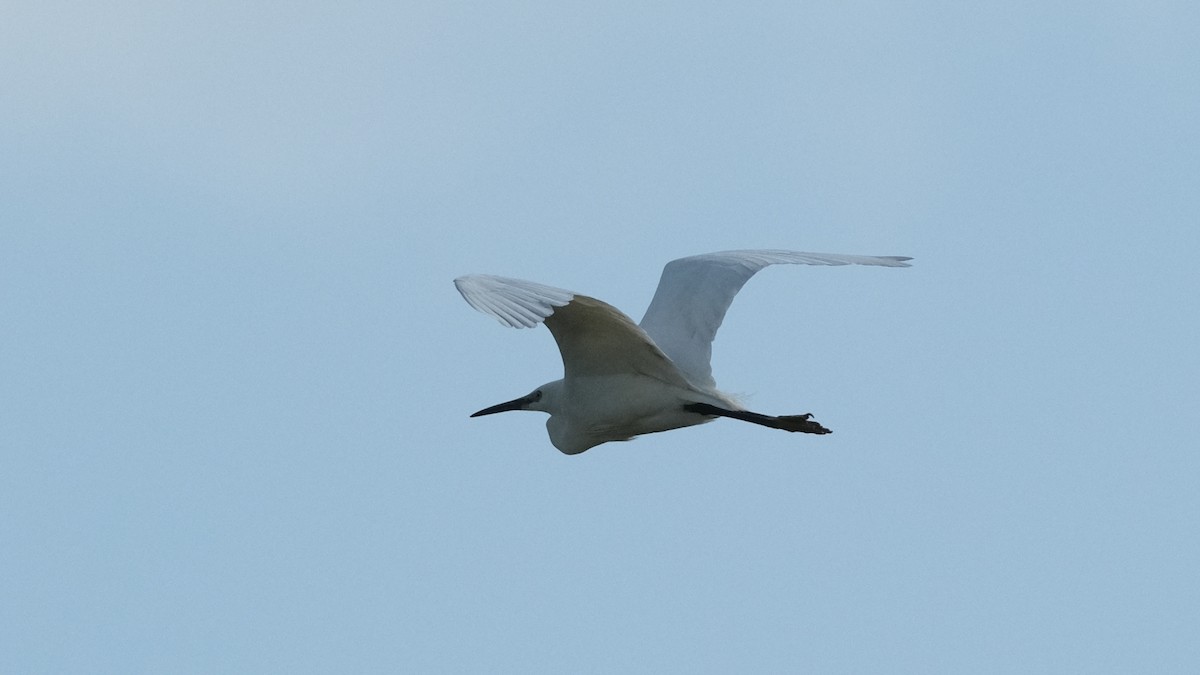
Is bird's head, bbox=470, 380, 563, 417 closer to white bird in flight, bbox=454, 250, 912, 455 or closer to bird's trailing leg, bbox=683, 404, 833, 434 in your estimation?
white bird in flight, bbox=454, 250, 912, 455

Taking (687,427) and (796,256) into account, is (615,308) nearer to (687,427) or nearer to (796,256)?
(687,427)

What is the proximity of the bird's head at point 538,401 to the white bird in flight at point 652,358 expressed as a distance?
0.03 feet

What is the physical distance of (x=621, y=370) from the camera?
10.4 meters

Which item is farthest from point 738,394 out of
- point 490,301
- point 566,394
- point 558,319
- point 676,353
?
point 490,301

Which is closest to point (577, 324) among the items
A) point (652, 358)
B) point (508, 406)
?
point (652, 358)

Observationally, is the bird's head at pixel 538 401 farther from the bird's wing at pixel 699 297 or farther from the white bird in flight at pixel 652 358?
the bird's wing at pixel 699 297

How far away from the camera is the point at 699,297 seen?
11.5 m

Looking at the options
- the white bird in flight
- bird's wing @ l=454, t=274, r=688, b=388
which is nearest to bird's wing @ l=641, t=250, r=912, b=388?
the white bird in flight

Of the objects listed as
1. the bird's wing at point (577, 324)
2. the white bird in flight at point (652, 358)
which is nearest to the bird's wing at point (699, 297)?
the white bird in flight at point (652, 358)

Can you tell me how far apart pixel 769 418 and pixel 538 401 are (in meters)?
1.95

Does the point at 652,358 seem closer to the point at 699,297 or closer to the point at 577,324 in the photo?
the point at 577,324

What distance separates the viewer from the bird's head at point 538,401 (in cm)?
1139

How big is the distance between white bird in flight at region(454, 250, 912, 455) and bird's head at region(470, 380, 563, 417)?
0.03ft

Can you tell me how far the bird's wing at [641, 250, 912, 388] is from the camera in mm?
11164
